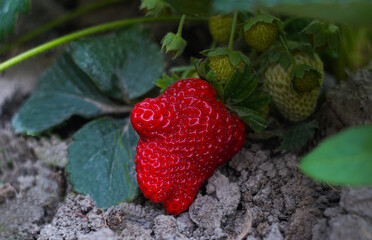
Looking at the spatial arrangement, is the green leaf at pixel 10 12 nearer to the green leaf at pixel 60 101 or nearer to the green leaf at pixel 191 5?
the green leaf at pixel 60 101

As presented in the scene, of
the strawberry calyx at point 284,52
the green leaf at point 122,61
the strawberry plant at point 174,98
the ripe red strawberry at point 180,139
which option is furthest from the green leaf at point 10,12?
the strawberry calyx at point 284,52

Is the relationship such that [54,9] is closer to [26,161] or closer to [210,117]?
[26,161]

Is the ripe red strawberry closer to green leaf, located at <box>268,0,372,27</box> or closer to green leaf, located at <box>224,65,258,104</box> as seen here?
green leaf, located at <box>224,65,258,104</box>

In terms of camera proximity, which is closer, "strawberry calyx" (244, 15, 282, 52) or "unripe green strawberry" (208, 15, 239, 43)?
A: "strawberry calyx" (244, 15, 282, 52)

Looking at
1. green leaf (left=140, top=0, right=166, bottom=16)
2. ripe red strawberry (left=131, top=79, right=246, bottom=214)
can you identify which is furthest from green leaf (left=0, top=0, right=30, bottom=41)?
ripe red strawberry (left=131, top=79, right=246, bottom=214)

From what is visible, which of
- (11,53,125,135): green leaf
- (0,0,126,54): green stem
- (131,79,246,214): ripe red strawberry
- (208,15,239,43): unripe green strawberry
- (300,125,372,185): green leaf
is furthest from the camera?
(0,0,126,54): green stem

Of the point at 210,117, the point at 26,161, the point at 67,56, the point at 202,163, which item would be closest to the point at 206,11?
the point at 210,117

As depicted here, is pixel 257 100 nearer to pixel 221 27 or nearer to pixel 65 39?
pixel 221 27
